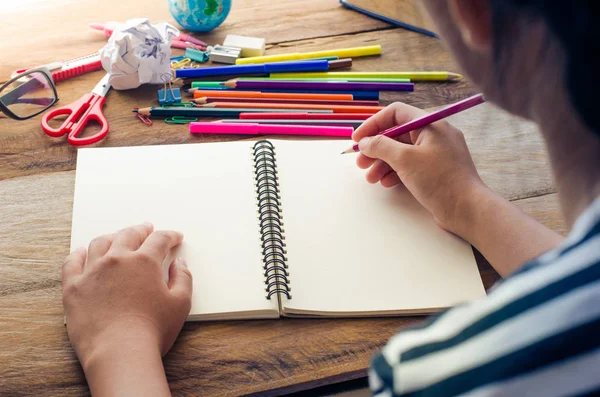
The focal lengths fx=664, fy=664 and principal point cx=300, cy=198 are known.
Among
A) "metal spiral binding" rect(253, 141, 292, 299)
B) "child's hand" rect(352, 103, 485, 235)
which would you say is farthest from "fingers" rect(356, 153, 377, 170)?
"metal spiral binding" rect(253, 141, 292, 299)

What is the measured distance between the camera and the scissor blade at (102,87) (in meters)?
0.99

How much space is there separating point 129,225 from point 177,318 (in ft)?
0.50

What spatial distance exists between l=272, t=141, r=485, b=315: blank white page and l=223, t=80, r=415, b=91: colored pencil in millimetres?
128

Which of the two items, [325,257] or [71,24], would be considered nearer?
[325,257]

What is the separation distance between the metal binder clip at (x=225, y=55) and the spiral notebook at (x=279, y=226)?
197 mm

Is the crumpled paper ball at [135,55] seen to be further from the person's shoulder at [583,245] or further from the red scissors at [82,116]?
the person's shoulder at [583,245]

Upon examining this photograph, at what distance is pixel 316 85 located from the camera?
1018 mm

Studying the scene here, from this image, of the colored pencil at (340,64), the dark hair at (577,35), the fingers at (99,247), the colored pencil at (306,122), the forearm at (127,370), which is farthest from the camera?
the colored pencil at (340,64)

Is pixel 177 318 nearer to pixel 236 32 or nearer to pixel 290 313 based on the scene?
pixel 290 313

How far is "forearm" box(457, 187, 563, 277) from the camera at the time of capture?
0.78m

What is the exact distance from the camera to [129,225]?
806mm

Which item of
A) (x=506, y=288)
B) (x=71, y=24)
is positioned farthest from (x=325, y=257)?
(x=71, y=24)

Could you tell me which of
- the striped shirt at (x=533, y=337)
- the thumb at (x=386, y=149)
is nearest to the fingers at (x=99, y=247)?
the thumb at (x=386, y=149)

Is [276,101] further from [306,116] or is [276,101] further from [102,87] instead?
[102,87]
